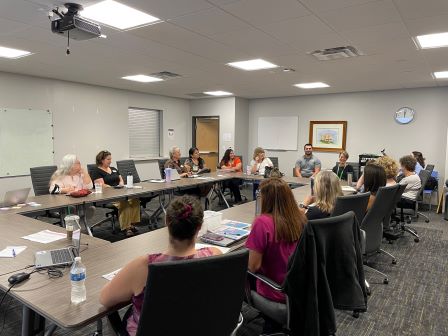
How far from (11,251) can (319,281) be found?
1.81 m

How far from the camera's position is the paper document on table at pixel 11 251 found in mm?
1890

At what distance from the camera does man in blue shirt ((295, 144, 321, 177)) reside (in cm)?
632

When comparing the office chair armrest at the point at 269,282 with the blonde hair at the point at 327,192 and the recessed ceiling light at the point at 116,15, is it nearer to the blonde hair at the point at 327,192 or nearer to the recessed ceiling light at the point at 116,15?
the blonde hair at the point at 327,192

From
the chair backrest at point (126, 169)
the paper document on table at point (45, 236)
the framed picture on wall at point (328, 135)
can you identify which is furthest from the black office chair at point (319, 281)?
the framed picture on wall at point (328, 135)

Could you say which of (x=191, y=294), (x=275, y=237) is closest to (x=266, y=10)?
(x=275, y=237)

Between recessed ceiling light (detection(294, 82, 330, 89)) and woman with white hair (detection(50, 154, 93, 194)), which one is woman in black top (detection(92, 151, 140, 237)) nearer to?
woman with white hair (detection(50, 154, 93, 194))

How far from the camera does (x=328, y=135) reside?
7750 mm

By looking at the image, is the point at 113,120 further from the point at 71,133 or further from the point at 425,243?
the point at 425,243

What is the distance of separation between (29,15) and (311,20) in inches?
99.0

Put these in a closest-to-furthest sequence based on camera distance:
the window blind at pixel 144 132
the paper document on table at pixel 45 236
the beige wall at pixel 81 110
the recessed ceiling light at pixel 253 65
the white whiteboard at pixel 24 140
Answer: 1. the paper document on table at pixel 45 236
2. the recessed ceiling light at pixel 253 65
3. the white whiteboard at pixel 24 140
4. the beige wall at pixel 81 110
5. the window blind at pixel 144 132

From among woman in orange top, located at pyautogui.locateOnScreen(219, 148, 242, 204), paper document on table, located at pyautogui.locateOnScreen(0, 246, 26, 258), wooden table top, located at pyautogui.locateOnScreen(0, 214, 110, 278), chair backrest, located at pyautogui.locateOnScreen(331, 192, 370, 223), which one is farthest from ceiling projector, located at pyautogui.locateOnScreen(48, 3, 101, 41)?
woman in orange top, located at pyautogui.locateOnScreen(219, 148, 242, 204)

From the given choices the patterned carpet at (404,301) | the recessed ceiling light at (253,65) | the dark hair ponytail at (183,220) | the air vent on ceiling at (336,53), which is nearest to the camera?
the dark hair ponytail at (183,220)

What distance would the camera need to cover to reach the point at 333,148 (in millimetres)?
7703

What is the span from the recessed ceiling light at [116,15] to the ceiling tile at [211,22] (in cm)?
28
